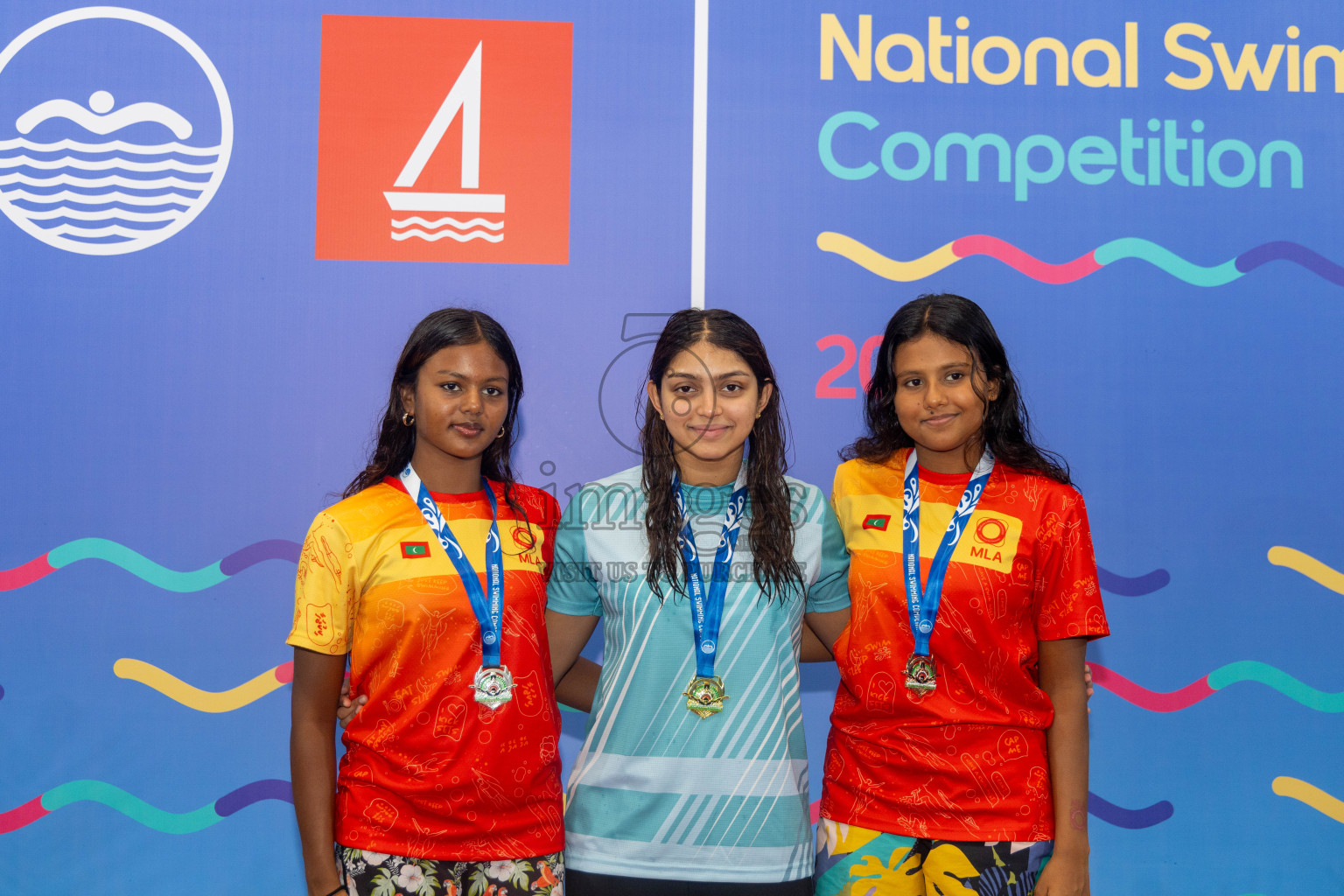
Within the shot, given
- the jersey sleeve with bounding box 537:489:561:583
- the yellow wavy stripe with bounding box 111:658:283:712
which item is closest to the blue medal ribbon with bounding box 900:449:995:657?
the jersey sleeve with bounding box 537:489:561:583

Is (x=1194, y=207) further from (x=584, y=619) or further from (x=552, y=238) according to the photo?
(x=584, y=619)

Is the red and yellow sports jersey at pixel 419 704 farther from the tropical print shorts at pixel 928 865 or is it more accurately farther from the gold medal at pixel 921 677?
the gold medal at pixel 921 677

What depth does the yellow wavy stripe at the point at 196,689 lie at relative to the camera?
107 inches

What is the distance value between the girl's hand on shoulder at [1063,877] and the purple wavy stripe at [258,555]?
2.13m

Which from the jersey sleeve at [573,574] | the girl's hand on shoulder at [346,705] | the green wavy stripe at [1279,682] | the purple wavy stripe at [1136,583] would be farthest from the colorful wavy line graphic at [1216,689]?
the girl's hand on shoulder at [346,705]

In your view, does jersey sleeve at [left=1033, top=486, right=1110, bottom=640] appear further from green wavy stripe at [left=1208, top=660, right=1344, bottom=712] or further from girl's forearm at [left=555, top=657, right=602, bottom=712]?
green wavy stripe at [left=1208, top=660, right=1344, bottom=712]

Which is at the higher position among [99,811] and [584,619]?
[584,619]

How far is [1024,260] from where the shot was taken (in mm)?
2842

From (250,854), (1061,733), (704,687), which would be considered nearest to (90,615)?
(250,854)

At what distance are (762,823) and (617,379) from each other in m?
1.46

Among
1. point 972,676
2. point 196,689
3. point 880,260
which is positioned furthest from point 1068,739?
point 196,689

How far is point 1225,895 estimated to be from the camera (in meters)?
2.86

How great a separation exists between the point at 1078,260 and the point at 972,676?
1629mm

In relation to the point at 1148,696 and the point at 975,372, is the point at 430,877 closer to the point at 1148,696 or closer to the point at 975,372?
the point at 975,372
